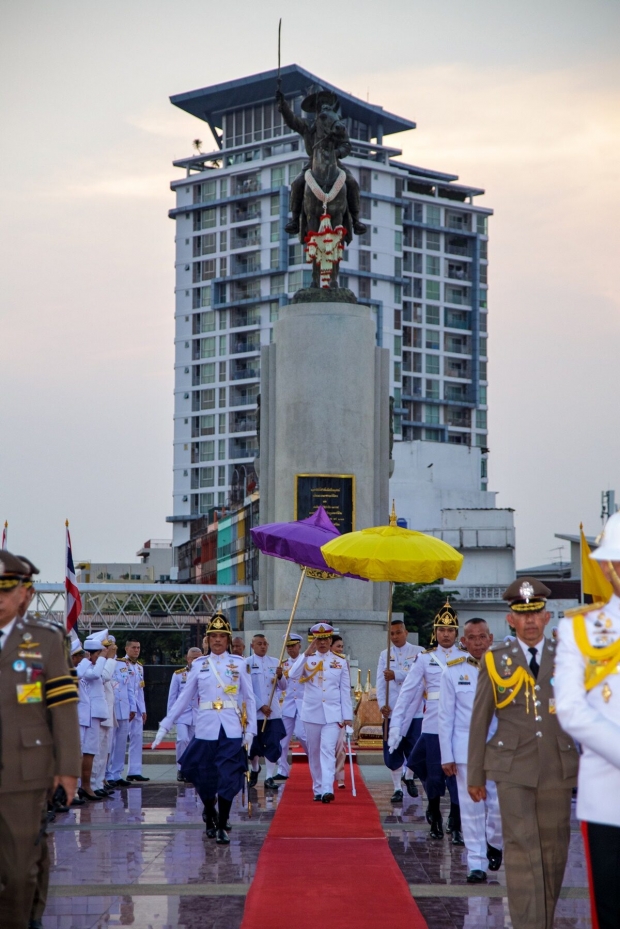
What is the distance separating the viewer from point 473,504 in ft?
315

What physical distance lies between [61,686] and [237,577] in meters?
82.8

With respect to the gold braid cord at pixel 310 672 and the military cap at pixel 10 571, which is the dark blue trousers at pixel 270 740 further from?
the military cap at pixel 10 571

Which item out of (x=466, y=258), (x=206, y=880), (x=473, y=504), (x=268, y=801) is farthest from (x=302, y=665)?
(x=466, y=258)

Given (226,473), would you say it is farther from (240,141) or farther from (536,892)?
(536,892)

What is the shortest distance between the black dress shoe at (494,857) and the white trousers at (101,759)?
Answer: 7043 mm

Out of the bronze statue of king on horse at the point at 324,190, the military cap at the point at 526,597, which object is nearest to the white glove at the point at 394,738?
the military cap at the point at 526,597

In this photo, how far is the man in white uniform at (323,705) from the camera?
14914mm

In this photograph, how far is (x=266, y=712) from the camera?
16.2m

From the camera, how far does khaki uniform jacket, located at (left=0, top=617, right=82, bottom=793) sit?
21.6ft

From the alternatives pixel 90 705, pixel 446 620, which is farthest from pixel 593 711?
pixel 90 705

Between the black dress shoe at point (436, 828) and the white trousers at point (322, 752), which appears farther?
the white trousers at point (322, 752)

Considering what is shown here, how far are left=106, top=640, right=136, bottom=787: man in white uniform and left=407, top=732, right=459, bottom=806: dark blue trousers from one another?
6.25 meters

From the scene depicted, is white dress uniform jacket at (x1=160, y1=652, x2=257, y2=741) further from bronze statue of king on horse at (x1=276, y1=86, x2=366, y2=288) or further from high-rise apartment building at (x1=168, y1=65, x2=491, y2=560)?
high-rise apartment building at (x1=168, y1=65, x2=491, y2=560)

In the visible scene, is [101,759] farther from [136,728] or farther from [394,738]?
[394,738]
